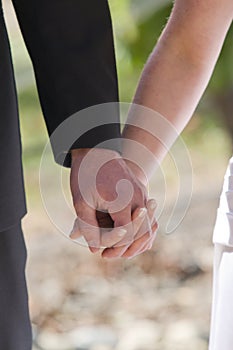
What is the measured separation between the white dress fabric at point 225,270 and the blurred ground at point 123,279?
1.68 m

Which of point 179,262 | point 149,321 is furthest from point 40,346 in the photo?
point 179,262

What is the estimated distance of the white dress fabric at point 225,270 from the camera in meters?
1.28

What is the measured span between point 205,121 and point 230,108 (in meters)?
0.18

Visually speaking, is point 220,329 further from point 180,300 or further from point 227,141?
point 227,141

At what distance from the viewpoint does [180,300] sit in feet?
10.8

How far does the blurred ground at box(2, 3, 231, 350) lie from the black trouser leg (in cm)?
155

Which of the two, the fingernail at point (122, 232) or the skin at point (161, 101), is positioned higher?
the skin at point (161, 101)

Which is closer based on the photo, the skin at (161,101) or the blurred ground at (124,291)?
the skin at (161,101)

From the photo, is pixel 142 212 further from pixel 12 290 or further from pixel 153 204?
pixel 12 290

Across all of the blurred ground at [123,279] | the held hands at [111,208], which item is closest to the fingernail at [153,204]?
the held hands at [111,208]

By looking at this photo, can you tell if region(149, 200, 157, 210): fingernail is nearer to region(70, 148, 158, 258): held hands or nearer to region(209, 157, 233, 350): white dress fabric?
region(70, 148, 158, 258): held hands

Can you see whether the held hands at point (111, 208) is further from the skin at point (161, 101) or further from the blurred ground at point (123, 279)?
the blurred ground at point (123, 279)

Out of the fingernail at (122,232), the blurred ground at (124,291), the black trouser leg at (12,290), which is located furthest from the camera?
the blurred ground at (124,291)

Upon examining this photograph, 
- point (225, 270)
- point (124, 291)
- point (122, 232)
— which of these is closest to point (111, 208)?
point (122, 232)
